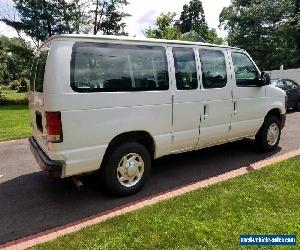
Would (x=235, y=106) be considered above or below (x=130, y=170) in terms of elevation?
above

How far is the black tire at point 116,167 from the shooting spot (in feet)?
15.4

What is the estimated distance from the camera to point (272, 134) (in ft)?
23.3

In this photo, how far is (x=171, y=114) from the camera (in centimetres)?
522

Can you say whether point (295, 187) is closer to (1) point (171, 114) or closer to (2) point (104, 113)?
(1) point (171, 114)

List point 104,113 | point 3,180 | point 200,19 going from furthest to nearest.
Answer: point 200,19, point 3,180, point 104,113

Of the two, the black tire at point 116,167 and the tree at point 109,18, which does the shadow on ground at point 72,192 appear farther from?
the tree at point 109,18

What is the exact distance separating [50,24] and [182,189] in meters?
25.4

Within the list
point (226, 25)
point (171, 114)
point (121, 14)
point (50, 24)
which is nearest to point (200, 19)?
point (226, 25)

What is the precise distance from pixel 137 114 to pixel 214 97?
1.64 meters

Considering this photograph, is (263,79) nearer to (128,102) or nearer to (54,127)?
(128,102)

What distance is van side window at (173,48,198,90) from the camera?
5.29 metres

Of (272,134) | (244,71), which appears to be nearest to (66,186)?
(244,71)

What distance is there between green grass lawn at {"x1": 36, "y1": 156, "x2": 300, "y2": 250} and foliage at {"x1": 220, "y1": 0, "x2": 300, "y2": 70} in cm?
3186

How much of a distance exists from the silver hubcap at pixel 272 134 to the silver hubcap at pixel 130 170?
331 centimetres
